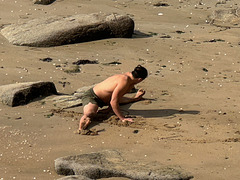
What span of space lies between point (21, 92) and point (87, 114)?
1.28 m

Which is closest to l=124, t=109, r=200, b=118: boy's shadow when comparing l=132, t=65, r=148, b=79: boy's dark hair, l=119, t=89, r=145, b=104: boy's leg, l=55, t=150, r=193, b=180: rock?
l=119, t=89, r=145, b=104: boy's leg

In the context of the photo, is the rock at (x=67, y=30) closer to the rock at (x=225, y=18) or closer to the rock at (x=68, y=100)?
the rock at (x=225, y=18)

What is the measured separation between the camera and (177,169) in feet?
23.1

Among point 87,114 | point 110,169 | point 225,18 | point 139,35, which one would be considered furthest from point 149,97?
point 225,18

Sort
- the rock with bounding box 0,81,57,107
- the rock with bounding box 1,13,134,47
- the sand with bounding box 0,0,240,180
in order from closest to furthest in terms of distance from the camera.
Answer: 1. the sand with bounding box 0,0,240,180
2. the rock with bounding box 0,81,57,107
3. the rock with bounding box 1,13,134,47

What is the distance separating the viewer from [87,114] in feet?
28.8

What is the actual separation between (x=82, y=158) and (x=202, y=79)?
4657 mm

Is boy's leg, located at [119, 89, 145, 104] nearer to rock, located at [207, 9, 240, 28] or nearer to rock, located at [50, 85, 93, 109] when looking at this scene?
rock, located at [50, 85, 93, 109]

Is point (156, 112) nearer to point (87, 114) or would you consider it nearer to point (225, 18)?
point (87, 114)

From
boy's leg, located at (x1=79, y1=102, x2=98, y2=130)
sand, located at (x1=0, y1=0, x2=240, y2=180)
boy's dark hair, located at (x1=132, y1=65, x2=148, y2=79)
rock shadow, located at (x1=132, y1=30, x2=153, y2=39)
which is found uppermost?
boy's dark hair, located at (x1=132, y1=65, x2=148, y2=79)

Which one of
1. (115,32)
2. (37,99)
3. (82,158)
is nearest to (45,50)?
(115,32)

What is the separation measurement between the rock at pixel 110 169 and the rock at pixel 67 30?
20.1 ft

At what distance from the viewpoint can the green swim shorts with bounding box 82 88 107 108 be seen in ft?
29.6

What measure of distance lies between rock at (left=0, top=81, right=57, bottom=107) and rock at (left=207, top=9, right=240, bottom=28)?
7353 millimetres
